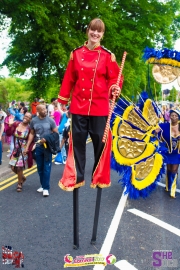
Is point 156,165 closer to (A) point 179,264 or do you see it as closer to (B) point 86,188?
(B) point 86,188

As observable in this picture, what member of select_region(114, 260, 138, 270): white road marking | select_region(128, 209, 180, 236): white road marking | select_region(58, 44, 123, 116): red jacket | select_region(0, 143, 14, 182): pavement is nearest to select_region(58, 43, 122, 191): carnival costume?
select_region(58, 44, 123, 116): red jacket

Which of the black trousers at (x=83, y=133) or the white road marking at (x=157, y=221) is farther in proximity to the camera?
the white road marking at (x=157, y=221)

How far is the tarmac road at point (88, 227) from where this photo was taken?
3469 millimetres

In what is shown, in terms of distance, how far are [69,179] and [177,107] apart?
10.6 feet

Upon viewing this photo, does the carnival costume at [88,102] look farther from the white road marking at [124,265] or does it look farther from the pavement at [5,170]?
the pavement at [5,170]

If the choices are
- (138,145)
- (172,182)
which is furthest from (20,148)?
(172,182)

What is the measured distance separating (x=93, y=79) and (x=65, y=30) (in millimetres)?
12674

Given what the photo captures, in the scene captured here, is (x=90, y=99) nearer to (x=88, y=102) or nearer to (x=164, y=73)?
(x=88, y=102)

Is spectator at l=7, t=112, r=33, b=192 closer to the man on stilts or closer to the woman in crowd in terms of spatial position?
the woman in crowd

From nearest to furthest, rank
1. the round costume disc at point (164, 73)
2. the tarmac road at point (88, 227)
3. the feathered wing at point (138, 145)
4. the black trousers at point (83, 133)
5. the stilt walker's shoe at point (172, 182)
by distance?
the tarmac road at point (88, 227), the black trousers at point (83, 133), the feathered wing at point (138, 145), the round costume disc at point (164, 73), the stilt walker's shoe at point (172, 182)

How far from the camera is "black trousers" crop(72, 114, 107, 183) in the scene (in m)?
3.59

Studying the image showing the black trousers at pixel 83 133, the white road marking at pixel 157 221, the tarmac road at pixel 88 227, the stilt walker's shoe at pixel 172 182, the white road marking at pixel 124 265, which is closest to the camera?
the white road marking at pixel 124 265

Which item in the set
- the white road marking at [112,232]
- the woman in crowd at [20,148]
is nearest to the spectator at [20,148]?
the woman in crowd at [20,148]

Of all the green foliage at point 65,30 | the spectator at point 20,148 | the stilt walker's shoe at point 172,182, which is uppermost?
the green foliage at point 65,30
